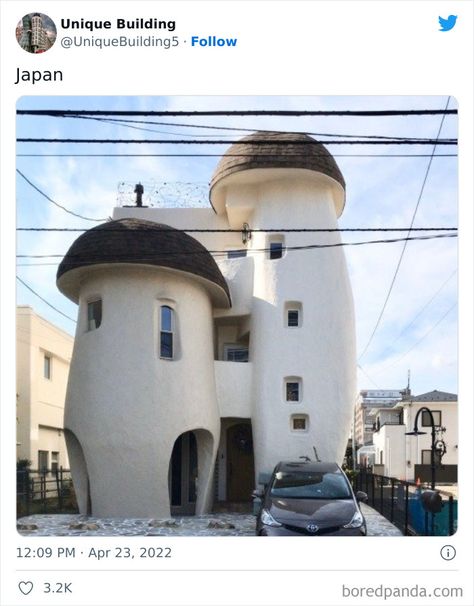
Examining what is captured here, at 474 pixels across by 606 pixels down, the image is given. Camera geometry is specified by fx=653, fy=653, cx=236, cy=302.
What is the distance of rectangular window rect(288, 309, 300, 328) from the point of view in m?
9.46

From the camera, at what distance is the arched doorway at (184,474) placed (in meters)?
9.14

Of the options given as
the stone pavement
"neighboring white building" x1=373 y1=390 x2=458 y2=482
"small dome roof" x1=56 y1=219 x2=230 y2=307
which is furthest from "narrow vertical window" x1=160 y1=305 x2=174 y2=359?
"neighboring white building" x1=373 y1=390 x2=458 y2=482

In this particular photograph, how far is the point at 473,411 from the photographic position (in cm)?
410

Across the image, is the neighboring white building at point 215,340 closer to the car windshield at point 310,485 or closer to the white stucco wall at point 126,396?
the white stucco wall at point 126,396

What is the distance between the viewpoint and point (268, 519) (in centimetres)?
564

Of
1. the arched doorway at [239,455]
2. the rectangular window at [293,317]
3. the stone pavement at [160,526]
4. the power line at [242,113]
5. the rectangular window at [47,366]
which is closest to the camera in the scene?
the power line at [242,113]

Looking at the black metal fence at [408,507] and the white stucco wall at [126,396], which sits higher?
the white stucco wall at [126,396]

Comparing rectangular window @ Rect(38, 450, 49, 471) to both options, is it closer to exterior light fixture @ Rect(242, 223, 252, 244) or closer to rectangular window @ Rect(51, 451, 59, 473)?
rectangular window @ Rect(51, 451, 59, 473)

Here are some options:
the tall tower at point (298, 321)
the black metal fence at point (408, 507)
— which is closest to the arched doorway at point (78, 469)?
the tall tower at point (298, 321)

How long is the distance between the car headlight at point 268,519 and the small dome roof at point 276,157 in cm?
449

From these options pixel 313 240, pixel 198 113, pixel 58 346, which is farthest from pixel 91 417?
pixel 198 113

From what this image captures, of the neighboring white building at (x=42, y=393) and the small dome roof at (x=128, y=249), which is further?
the small dome roof at (x=128, y=249)

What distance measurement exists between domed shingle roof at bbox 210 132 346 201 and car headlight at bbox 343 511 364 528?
4.43 metres

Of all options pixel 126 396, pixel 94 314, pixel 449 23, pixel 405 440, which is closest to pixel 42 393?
pixel 126 396
